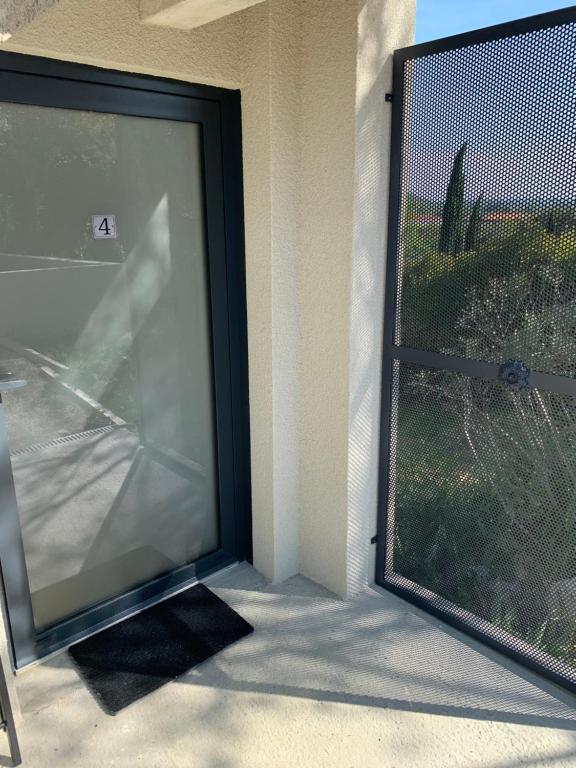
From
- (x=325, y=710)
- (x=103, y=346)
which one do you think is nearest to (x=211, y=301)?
(x=103, y=346)

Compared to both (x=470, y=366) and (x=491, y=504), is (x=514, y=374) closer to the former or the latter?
(x=470, y=366)

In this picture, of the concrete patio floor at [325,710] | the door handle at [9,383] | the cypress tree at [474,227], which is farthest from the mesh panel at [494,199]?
the door handle at [9,383]

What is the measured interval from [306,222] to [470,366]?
1.03m

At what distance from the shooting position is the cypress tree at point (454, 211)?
246 centimetres

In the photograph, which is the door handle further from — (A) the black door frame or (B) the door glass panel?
(A) the black door frame

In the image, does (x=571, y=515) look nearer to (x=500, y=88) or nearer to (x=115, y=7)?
(x=500, y=88)

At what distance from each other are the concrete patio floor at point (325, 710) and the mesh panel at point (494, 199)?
4.58ft

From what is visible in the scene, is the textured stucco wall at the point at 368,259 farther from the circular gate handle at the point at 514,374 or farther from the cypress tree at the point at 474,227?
the circular gate handle at the point at 514,374

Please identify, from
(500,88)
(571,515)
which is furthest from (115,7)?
(571,515)

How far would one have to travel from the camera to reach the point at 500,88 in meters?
2.29

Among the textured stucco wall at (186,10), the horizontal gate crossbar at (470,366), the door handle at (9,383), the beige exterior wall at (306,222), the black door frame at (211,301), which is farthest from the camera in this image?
the beige exterior wall at (306,222)

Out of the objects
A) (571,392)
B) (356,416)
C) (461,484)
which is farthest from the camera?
(356,416)

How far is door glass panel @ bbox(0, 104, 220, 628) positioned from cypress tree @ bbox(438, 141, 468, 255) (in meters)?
1.15

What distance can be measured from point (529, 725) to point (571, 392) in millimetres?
1343
